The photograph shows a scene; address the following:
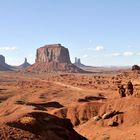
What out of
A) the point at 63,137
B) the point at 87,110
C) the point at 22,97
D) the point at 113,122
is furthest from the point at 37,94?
the point at 63,137

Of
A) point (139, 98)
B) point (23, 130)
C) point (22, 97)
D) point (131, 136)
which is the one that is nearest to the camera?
point (23, 130)

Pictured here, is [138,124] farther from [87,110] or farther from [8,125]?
[8,125]

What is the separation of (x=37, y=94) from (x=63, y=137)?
65.8 metres

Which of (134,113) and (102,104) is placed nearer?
(134,113)

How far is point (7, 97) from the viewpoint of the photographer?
302 ft

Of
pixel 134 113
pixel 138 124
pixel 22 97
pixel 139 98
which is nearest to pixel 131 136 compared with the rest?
pixel 138 124

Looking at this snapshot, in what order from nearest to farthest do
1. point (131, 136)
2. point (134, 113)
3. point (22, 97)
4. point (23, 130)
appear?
point (23, 130) < point (131, 136) < point (134, 113) < point (22, 97)

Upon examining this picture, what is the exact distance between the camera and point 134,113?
4456 cm

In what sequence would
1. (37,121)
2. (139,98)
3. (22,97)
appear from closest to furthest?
(37,121) → (139,98) → (22,97)

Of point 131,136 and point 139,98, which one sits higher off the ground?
point 139,98

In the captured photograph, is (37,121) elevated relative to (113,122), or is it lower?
elevated

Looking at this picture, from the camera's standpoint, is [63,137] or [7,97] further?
[7,97]

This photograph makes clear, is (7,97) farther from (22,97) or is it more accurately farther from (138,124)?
(138,124)

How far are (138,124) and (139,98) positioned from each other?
7.84m
